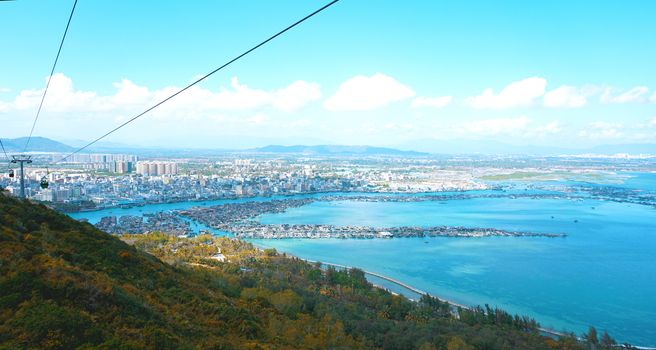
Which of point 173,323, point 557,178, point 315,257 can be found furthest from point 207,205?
point 557,178

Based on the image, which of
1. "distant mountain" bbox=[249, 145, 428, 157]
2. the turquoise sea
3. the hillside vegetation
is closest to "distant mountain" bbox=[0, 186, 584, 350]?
the hillside vegetation

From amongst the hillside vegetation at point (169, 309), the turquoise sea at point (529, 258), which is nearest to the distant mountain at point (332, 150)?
the turquoise sea at point (529, 258)

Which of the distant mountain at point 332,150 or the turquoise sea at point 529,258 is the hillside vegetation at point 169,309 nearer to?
the turquoise sea at point 529,258

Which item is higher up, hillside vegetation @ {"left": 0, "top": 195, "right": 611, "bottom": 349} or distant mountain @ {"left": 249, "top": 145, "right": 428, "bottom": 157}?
distant mountain @ {"left": 249, "top": 145, "right": 428, "bottom": 157}

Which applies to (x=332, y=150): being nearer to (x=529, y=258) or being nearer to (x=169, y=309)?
(x=529, y=258)

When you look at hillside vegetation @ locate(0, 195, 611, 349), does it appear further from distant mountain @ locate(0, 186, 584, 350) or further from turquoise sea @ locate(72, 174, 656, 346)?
turquoise sea @ locate(72, 174, 656, 346)
